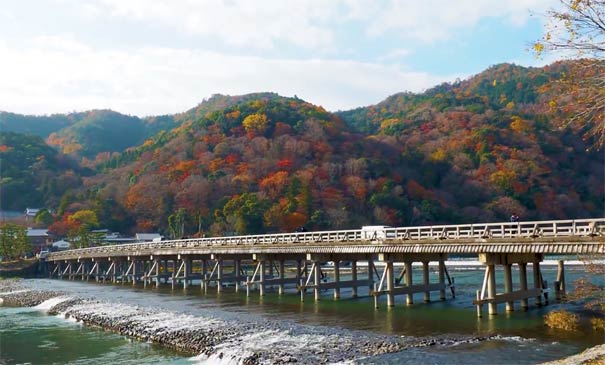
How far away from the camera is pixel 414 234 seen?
26609 mm

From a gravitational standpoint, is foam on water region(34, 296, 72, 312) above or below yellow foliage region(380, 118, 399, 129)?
below

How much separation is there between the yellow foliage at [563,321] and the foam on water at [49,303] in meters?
27.3

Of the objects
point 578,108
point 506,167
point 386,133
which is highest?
point 386,133

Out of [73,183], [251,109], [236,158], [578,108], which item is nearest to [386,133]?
[251,109]

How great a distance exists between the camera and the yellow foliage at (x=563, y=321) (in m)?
19.6

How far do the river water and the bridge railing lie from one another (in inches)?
130

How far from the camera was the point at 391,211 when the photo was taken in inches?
3142

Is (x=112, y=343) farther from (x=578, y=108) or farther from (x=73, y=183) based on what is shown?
(x=73, y=183)

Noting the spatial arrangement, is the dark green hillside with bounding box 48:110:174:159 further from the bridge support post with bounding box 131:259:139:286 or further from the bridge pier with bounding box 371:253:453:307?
the bridge pier with bounding box 371:253:453:307

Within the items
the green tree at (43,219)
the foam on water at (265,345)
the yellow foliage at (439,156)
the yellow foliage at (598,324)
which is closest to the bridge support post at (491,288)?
the yellow foliage at (598,324)

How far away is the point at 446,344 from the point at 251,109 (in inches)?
3834

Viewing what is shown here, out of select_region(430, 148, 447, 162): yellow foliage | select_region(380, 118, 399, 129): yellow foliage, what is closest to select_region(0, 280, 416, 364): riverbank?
select_region(430, 148, 447, 162): yellow foliage

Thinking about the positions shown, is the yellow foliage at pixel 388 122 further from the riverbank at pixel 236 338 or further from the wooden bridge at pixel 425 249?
the riverbank at pixel 236 338

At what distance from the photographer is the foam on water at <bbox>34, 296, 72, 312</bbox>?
111 feet
